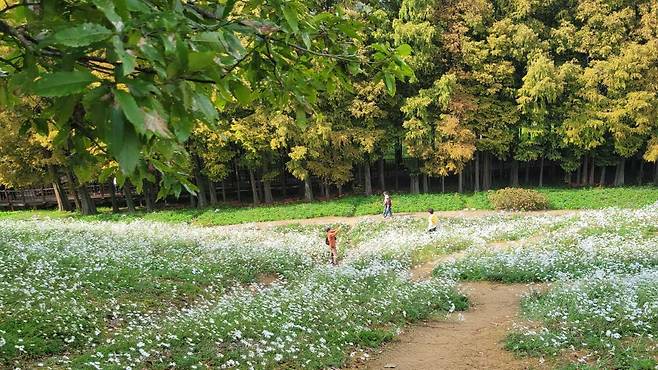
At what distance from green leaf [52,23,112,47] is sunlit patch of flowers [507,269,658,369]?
22.3 feet

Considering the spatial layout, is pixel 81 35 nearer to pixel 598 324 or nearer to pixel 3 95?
pixel 3 95

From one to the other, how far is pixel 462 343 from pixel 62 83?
305 inches

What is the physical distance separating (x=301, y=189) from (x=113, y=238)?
2090 cm

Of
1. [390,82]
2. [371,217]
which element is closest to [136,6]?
[390,82]

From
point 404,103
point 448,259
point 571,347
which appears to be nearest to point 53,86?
point 571,347

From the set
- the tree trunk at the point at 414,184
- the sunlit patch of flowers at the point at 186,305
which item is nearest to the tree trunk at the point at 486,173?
the tree trunk at the point at 414,184

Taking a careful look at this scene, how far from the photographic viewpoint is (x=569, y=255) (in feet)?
43.5

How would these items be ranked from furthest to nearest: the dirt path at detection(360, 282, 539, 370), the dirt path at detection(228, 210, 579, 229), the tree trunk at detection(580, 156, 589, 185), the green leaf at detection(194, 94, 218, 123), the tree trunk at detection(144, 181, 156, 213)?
the tree trunk at detection(580, 156, 589, 185)
the tree trunk at detection(144, 181, 156, 213)
the dirt path at detection(228, 210, 579, 229)
the dirt path at detection(360, 282, 539, 370)
the green leaf at detection(194, 94, 218, 123)

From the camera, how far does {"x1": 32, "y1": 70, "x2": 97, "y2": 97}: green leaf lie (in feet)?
5.09

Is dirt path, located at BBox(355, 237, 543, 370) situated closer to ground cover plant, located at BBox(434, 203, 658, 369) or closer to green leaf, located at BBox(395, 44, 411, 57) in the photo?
ground cover plant, located at BBox(434, 203, 658, 369)

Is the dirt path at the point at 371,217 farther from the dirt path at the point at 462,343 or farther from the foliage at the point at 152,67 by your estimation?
the foliage at the point at 152,67

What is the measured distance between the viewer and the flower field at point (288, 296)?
6738mm

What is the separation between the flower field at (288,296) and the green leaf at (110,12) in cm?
519

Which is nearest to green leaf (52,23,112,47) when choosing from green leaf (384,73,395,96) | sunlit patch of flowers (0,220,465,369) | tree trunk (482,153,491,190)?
green leaf (384,73,395,96)
